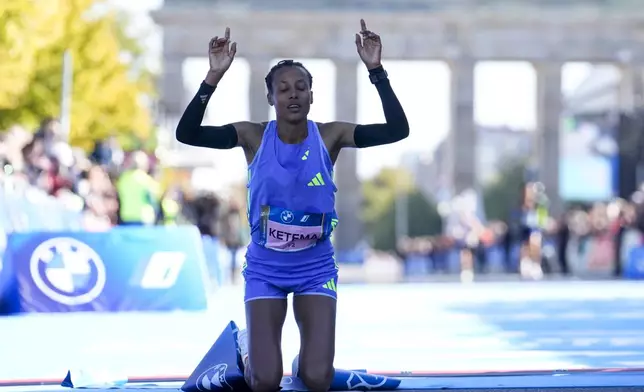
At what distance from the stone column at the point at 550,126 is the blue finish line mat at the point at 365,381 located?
4215 centimetres

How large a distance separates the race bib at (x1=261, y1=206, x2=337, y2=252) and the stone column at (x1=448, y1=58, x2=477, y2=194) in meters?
42.4

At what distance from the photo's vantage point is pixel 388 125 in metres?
7.34

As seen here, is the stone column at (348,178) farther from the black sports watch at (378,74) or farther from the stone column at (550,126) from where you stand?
the black sports watch at (378,74)

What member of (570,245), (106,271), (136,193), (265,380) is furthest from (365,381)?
(570,245)

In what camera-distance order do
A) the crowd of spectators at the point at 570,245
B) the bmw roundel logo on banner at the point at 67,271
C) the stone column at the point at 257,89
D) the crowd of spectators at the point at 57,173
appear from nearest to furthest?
1. the bmw roundel logo on banner at the point at 67,271
2. the crowd of spectators at the point at 57,173
3. the crowd of spectators at the point at 570,245
4. the stone column at the point at 257,89

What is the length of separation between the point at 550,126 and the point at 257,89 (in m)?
11.1

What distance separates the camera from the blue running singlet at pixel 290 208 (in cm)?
723

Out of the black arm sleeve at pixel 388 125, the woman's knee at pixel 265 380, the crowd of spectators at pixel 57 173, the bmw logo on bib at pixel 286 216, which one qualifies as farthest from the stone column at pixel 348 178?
the woman's knee at pixel 265 380

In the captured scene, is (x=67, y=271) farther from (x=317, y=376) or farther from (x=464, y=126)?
(x=464, y=126)

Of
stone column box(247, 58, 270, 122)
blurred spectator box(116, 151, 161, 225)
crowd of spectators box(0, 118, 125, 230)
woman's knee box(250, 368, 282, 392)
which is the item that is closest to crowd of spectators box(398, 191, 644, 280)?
stone column box(247, 58, 270, 122)

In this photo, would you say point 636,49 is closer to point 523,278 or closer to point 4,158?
point 523,278

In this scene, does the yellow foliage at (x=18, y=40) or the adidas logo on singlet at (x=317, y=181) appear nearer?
the adidas logo on singlet at (x=317, y=181)

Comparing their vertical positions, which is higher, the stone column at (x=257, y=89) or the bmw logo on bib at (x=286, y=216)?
the stone column at (x=257, y=89)

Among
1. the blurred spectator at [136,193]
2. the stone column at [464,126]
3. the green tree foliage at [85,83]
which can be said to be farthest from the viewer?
the stone column at [464,126]
